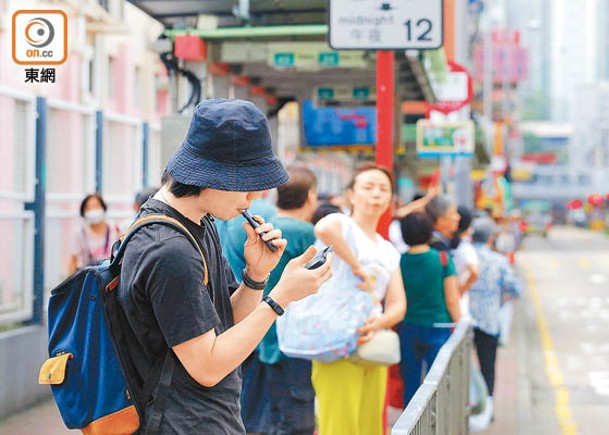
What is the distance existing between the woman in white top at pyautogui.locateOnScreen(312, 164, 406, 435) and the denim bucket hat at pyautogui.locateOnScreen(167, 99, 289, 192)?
274cm

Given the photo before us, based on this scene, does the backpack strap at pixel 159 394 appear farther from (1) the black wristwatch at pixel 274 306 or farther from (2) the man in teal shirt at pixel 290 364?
(2) the man in teal shirt at pixel 290 364

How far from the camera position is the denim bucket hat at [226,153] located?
9.55 feet

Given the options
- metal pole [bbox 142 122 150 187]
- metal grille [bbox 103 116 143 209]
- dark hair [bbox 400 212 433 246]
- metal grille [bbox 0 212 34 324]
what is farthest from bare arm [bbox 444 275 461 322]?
metal pole [bbox 142 122 150 187]

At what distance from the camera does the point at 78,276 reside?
2.90 meters

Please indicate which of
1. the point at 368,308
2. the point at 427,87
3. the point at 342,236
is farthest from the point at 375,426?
the point at 427,87

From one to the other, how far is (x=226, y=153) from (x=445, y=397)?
8.96 feet

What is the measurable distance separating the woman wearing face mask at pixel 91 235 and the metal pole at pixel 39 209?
0.29 m

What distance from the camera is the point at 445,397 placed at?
5.30m

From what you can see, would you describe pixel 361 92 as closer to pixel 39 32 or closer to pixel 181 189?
pixel 39 32

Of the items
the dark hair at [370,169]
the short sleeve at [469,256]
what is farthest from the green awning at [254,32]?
the dark hair at [370,169]

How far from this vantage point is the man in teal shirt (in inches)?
237

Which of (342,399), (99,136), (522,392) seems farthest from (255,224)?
(522,392)

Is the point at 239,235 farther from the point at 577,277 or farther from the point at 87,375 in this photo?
the point at 577,277

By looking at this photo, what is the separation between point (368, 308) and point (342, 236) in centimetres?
39
